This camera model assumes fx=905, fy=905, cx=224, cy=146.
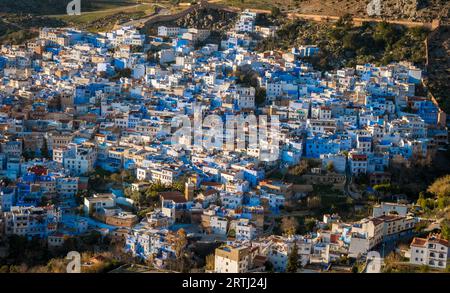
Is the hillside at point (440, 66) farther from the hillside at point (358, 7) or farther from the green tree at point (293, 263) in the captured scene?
the green tree at point (293, 263)

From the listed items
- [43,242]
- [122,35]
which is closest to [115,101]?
[122,35]

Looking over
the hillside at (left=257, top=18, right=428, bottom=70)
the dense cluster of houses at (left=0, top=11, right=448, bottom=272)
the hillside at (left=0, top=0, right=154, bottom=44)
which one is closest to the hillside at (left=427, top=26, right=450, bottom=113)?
the hillside at (left=257, top=18, right=428, bottom=70)

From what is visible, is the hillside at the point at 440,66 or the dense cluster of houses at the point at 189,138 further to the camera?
the hillside at the point at 440,66

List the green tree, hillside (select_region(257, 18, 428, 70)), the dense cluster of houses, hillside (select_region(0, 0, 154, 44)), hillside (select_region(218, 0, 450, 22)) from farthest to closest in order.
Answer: hillside (select_region(0, 0, 154, 44))
hillside (select_region(218, 0, 450, 22))
hillside (select_region(257, 18, 428, 70))
the dense cluster of houses
the green tree

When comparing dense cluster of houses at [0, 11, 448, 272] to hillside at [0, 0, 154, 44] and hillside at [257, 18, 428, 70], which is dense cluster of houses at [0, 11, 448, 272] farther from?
hillside at [0, 0, 154, 44]

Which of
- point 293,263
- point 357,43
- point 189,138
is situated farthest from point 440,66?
point 293,263

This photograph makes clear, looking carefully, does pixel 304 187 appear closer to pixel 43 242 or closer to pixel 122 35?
pixel 43 242

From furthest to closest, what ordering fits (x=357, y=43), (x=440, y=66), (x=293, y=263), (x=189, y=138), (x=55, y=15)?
1. (x=55, y=15)
2. (x=357, y=43)
3. (x=440, y=66)
4. (x=189, y=138)
5. (x=293, y=263)

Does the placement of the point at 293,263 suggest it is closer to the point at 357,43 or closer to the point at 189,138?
the point at 189,138

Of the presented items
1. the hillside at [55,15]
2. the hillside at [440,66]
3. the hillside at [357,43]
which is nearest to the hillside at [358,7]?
the hillside at [440,66]
